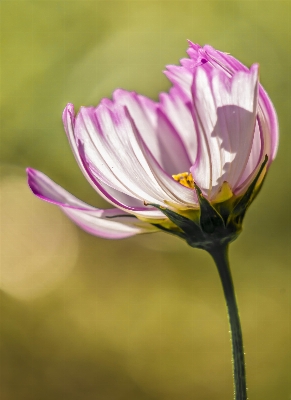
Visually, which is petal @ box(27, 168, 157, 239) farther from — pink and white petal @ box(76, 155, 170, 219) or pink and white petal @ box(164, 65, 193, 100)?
pink and white petal @ box(164, 65, 193, 100)

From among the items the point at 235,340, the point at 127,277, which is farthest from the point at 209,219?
the point at 127,277

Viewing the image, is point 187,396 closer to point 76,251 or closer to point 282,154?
point 76,251

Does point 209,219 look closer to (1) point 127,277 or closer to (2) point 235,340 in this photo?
(2) point 235,340

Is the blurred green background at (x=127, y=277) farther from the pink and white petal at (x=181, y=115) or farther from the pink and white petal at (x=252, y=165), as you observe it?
the pink and white petal at (x=252, y=165)

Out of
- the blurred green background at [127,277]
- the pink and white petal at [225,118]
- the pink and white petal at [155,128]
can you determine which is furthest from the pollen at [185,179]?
the blurred green background at [127,277]

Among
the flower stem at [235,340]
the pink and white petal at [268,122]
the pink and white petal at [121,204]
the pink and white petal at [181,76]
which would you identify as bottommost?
the flower stem at [235,340]

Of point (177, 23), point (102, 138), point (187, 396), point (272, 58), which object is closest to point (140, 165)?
point (102, 138)
